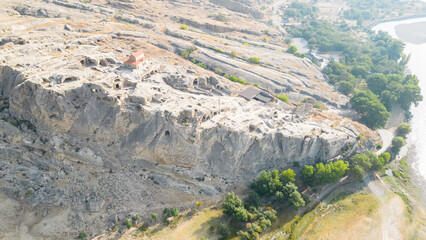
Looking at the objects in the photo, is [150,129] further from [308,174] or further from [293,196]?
[308,174]

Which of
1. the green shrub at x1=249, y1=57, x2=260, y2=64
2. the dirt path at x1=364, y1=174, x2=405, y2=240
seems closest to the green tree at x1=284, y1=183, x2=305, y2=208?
the dirt path at x1=364, y1=174, x2=405, y2=240

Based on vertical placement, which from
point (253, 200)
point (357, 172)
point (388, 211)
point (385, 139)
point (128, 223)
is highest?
point (385, 139)

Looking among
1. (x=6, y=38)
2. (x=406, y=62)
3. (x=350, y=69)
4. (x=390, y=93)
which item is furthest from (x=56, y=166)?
(x=406, y=62)

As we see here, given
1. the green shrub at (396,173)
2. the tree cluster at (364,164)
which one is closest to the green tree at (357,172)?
the tree cluster at (364,164)

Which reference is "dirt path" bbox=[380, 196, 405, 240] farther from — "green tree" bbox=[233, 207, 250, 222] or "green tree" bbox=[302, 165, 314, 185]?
"green tree" bbox=[233, 207, 250, 222]

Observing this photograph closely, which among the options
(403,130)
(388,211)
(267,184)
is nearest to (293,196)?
(267,184)

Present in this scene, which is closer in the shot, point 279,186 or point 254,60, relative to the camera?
point 279,186

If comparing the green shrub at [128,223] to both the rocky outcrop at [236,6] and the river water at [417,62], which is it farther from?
the rocky outcrop at [236,6]

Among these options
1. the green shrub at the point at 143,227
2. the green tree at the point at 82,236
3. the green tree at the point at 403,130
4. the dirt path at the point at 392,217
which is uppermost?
the green tree at the point at 403,130
